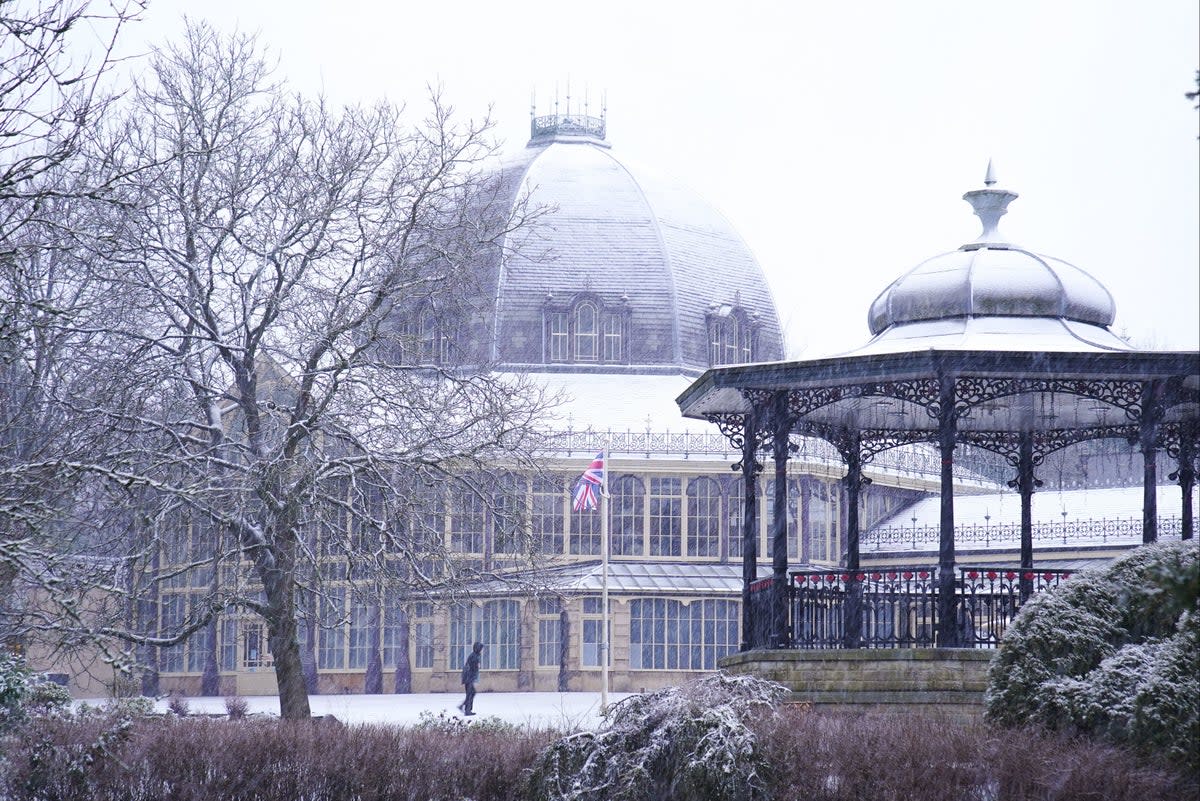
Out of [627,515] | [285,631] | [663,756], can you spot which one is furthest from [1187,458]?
[627,515]

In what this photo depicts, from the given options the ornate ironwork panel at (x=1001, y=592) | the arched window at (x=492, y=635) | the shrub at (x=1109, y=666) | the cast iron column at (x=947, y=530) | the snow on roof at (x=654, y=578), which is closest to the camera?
the shrub at (x=1109, y=666)

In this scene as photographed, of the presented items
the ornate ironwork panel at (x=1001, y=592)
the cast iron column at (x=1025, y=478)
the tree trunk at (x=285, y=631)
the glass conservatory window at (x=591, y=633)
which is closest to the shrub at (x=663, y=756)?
the ornate ironwork panel at (x=1001, y=592)

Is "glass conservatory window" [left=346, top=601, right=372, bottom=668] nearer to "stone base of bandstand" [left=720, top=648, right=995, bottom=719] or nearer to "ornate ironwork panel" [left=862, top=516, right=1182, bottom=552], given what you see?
"ornate ironwork panel" [left=862, top=516, right=1182, bottom=552]

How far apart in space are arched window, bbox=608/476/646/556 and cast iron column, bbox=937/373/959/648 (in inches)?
1005

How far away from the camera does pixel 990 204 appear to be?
67.5ft

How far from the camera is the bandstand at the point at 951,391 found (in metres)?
17.8

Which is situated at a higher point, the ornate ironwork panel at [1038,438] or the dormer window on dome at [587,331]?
the dormer window on dome at [587,331]

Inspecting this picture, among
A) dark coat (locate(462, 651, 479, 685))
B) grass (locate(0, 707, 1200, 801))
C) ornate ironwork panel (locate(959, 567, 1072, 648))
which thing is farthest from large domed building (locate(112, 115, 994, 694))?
grass (locate(0, 707, 1200, 801))

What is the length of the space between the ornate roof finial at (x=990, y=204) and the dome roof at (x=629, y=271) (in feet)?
86.7

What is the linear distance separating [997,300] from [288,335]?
9.18 metres

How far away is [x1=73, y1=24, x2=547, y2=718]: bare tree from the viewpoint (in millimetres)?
19594

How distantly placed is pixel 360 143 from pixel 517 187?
27822 mm

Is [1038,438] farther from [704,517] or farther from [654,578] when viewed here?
[704,517]

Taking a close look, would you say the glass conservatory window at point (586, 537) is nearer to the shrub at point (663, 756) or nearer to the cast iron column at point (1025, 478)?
the cast iron column at point (1025, 478)
